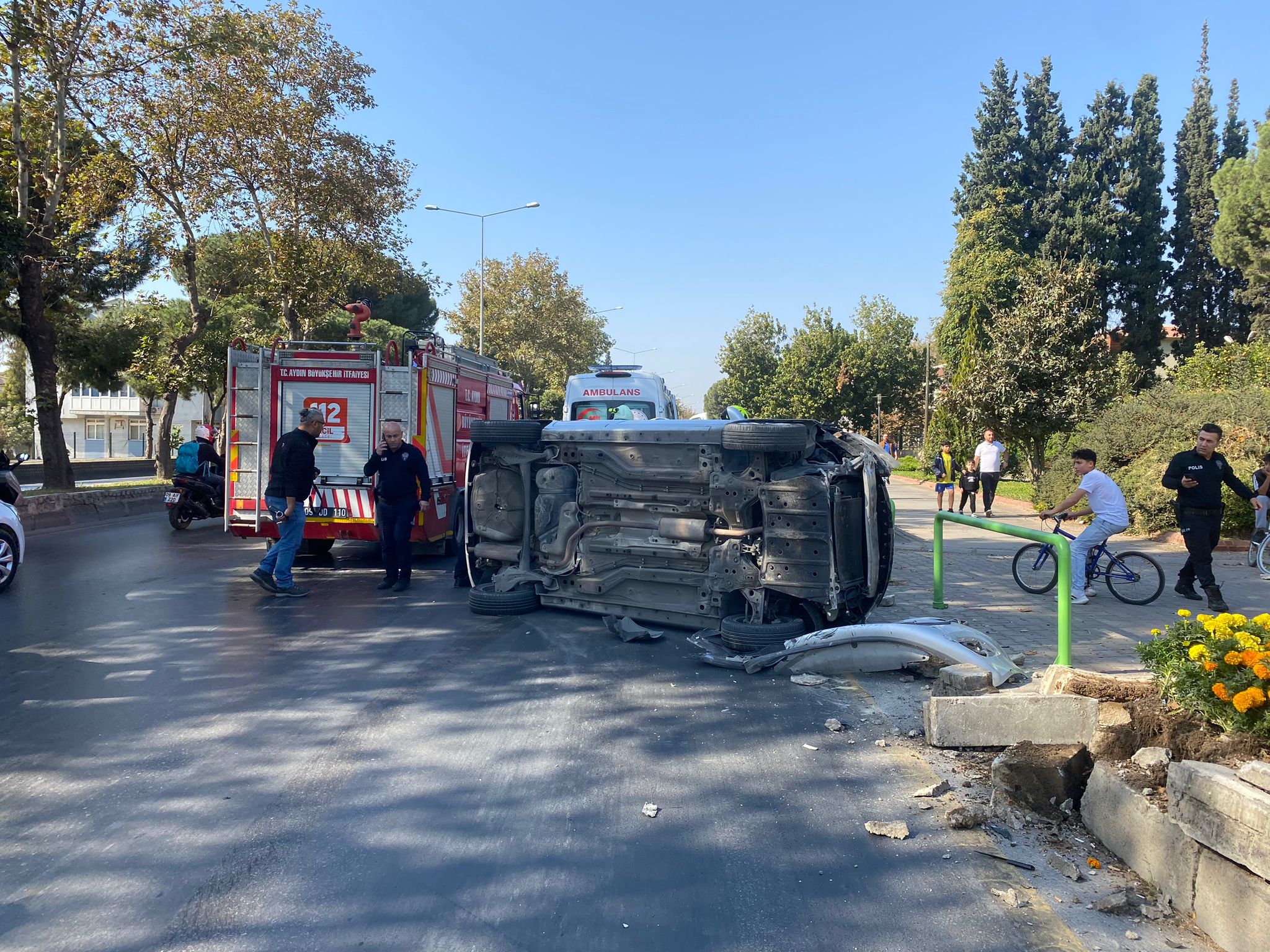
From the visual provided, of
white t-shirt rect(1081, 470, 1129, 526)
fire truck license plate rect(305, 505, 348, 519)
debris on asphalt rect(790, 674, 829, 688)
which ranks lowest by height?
debris on asphalt rect(790, 674, 829, 688)

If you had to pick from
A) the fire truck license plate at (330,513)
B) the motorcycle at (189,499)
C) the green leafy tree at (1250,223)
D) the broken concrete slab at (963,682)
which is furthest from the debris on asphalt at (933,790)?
the green leafy tree at (1250,223)

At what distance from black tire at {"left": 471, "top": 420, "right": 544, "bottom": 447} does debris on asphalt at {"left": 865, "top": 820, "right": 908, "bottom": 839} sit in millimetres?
4604

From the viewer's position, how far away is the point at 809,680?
595 cm

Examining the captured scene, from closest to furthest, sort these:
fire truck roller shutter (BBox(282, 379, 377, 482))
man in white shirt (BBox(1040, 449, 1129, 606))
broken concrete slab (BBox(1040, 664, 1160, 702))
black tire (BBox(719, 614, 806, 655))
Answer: broken concrete slab (BBox(1040, 664, 1160, 702)) → black tire (BBox(719, 614, 806, 655)) → man in white shirt (BBox(1040, 449, 1129, 606)) → fire truck roller shutter (BBox(282, 379, 377, 482))

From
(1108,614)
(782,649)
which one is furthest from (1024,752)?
(1108,614)

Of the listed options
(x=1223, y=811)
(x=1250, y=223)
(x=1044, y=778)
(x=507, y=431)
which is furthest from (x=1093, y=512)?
(x=1250, y=223)

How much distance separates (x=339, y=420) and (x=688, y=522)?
561cm

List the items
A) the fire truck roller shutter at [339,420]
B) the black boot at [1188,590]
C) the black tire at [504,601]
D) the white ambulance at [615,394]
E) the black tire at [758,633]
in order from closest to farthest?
1. the black tire at [758,633]
2. the black tire at [504,601]
3. the black boot at [1188,590]
4. the fire truck roller shutter at [339,420]
5. the white ambulance at [615,394]

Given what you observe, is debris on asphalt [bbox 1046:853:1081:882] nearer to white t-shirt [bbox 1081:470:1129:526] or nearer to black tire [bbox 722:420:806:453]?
black tire [bbox 722:420:806:453]

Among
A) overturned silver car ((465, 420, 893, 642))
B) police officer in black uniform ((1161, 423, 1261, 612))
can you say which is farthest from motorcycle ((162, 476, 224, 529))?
police officer in black uniform ((1161, 423, 1261, 612))

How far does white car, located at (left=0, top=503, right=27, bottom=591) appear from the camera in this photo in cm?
871

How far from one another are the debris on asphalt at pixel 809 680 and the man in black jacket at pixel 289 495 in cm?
527

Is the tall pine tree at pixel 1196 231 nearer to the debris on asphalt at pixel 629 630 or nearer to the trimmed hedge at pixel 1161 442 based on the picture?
the trimmed hedge at pixel 1161 442

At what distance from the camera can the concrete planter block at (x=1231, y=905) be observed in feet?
8.86
